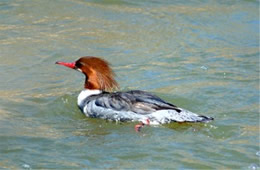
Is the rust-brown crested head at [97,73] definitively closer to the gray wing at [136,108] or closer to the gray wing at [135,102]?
the gray wing at [136,108]

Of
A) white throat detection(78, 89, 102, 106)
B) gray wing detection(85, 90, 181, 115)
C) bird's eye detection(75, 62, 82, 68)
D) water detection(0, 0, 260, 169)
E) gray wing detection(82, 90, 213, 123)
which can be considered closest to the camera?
water detection(0, 0, 260, 169)

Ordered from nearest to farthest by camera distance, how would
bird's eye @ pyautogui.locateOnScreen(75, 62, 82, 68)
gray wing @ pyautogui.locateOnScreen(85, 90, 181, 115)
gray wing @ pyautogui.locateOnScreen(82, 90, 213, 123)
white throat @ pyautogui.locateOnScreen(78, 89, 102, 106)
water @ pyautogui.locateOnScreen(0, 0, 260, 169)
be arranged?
water @ pyautogui.locateOnScreen(0, 0, 260, 169)
gray wing @ pyautogui.locateOnScreen(82, 90, 213, 123)
gray wing @ pyautogui.locateOnScreen(85, 90, 181, 115)
white throat @ pyautogui.locateOnScreen(78, 89, 102, 106)
bird's eye @ pyautogui.locateOnScreen(75, 62, 82, 68)

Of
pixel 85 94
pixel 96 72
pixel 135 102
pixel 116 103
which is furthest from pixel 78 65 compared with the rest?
pixel 135 102

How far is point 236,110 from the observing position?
10.3 metres

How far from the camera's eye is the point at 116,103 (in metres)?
10.2

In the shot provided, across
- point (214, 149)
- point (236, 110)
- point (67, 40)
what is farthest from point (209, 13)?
point (214, 149)

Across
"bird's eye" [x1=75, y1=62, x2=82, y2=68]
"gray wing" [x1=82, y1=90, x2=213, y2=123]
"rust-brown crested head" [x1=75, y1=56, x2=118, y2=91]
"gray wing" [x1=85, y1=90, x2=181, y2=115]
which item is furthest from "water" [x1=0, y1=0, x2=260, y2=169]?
"bird's eye" [x1=75, y1=62, x2=82, y2=68]

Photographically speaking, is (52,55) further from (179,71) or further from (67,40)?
(179,71)

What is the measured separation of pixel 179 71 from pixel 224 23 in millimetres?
3037

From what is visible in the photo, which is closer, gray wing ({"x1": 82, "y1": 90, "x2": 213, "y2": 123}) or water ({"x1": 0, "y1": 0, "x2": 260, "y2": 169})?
water ({"x1": 0, "y1": 0, "x2": 260, "y2": 169})

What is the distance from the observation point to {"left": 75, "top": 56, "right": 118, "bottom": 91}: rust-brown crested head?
10867mm

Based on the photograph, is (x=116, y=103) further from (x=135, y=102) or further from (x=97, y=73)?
(x=97, y=73)

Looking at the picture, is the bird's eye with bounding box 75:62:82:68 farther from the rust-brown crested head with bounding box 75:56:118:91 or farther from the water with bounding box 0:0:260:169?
the water with bounding box 0:0:260:169

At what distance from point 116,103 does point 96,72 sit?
2.81 feet
